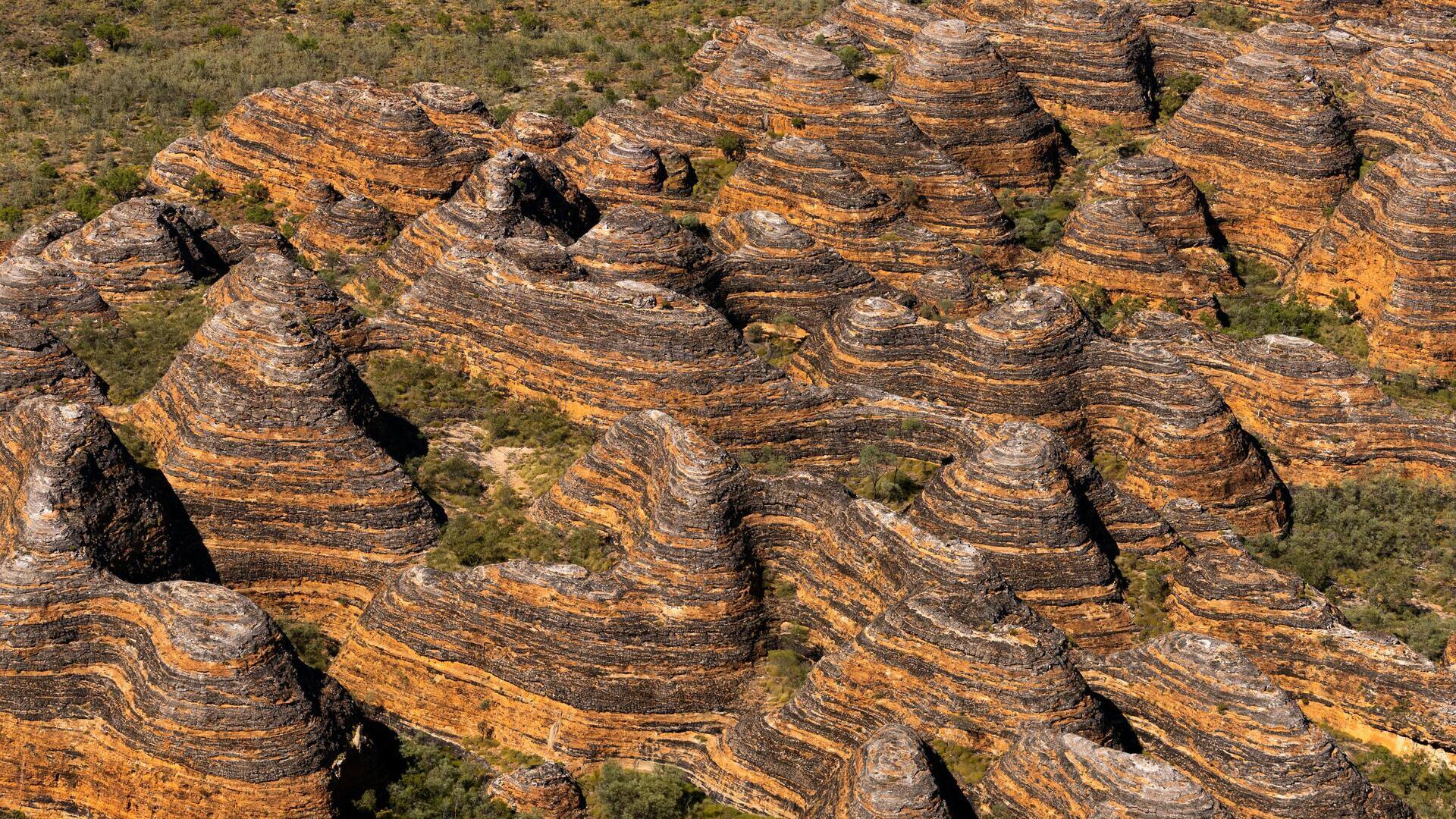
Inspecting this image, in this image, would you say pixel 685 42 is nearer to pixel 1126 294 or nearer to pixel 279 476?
Answer: pixel 1126 294

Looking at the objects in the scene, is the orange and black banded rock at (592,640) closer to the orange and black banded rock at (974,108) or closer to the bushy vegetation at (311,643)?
the bushy vegetation at (311,643)

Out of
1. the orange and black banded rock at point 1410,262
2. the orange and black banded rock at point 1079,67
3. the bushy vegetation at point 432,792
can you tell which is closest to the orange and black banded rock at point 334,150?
the orange and black banded rock at point 1079,67

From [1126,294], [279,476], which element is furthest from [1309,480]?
[279,476]

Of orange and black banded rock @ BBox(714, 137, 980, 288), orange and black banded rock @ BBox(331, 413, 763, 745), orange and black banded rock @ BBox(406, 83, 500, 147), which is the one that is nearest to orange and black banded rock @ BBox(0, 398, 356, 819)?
orange and black banded rock @ BBox(331, 413, 763, 745)

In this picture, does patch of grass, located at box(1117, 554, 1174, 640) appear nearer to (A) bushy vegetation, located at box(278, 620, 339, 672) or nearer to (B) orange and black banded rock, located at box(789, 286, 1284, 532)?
(B) orange and black banded rock, located at box(789, 286, 1284, 532)

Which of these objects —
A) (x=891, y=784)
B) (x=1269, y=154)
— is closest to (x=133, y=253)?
(x=891, y=784)

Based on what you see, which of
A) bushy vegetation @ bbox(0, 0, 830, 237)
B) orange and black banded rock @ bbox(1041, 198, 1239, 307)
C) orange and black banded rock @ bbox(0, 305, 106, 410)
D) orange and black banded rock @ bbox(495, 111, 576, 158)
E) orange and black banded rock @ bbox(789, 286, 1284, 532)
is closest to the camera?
orange and black banded rock @ bbox(0, 305, 106, 410)
